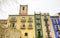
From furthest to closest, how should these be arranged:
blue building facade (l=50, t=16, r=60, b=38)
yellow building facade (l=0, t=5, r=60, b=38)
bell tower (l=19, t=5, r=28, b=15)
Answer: bell tower (l=19, t=5, r=28, b=15)
blue building facade (l=50, t=16, r=60, b=38)
yellow building facade (l=0, t=5, r=60, b=38)

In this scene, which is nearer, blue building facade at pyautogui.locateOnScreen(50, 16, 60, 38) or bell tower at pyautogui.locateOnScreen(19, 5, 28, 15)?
blue building facade at pyautogui.locateOnScreen(50, 16, 60, 38)

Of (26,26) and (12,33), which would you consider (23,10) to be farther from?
(12,33)

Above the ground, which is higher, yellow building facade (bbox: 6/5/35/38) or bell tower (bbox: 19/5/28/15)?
bell tower (bbox: 19/5/28/15)

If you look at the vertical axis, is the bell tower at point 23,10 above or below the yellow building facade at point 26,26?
above

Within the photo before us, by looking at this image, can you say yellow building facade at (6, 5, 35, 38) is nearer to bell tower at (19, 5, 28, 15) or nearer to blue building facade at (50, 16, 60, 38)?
bell tower at (19, 5, 28, 15)

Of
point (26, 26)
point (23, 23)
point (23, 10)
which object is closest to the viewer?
point (26, 26)

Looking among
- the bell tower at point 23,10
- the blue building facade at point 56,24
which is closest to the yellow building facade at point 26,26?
the bell tower at point 23,10

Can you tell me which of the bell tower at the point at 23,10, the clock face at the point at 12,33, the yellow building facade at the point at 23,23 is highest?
the bell tower at the point at 23,10

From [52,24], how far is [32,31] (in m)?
2.18

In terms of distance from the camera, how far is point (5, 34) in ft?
27.9

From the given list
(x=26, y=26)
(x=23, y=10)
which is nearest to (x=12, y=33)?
(x=26, y=26)

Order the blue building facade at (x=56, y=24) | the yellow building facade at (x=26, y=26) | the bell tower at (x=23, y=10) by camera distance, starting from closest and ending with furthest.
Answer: the yellow building facade at (x=26, y=26) → the blue building facade at (x=56, y=24) → the bell tower at (x=23, y=10)

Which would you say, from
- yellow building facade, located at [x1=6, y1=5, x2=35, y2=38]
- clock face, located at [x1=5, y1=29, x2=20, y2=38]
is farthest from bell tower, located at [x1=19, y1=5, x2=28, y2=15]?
clock face, located at [x1=5, y1=29, x2=20, y2=38]

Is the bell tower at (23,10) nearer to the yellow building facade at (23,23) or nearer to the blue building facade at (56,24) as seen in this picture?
the yellow building facade at (23,23)
